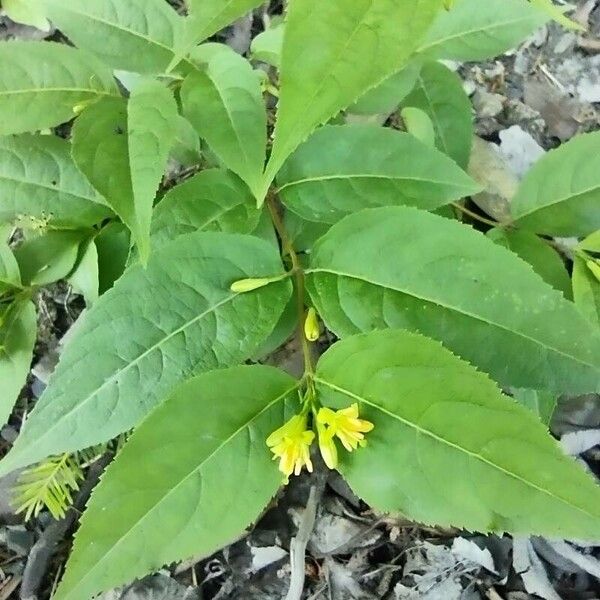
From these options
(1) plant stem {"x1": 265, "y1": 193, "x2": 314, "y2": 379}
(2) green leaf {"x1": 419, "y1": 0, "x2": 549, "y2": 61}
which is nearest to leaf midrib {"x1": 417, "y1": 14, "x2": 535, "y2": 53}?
(2) green leaf {"x1": 419, "y1": 0, "x2": 549, "y2": 61}

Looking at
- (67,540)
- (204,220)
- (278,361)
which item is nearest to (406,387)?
(204,220)

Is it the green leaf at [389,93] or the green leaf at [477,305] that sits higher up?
the green leaf at [389,93]

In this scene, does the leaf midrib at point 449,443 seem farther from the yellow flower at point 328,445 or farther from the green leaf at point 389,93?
the green leaf at point 389,93

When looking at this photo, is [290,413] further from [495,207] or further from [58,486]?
[495,207]

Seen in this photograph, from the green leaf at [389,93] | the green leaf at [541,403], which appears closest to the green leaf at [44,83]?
the green leaf at [389,93]

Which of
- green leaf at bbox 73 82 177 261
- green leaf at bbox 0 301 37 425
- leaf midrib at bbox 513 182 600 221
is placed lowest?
green leaf at bbox 0 301 37 425

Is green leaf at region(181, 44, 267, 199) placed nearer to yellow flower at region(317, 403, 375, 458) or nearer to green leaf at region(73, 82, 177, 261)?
green leaf at region(73, 82, 177, 261)
